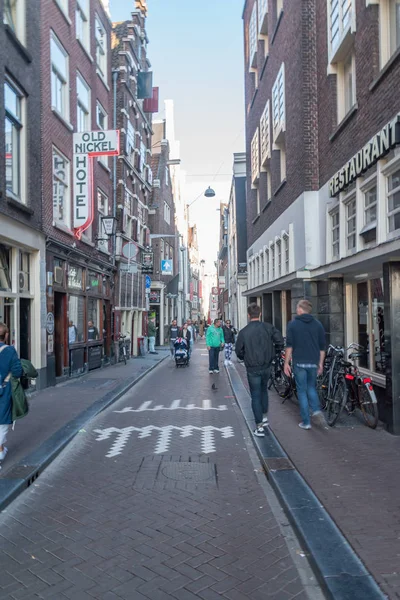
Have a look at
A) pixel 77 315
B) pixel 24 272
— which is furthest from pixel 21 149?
pixel 77 315

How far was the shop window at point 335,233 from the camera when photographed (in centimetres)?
1056

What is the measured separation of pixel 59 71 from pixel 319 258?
9.27 meters

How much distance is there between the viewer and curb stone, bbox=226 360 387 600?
3170 mm

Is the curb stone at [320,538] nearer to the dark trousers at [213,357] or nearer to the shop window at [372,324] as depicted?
the shop window at [372,324]

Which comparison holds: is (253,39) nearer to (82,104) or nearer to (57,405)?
(82,104)

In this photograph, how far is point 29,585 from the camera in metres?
3.35

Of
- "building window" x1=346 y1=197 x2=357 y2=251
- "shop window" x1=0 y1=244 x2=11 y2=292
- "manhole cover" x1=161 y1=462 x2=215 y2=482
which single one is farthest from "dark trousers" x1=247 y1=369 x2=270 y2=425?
"shop window" x1=0 y1=244 x2=11 y2=292

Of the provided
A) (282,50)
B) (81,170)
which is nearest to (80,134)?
(81,170)

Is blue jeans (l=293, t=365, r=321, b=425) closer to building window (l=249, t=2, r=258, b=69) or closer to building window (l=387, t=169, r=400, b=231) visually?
building window (l=387, t=169, r=400, b=231)

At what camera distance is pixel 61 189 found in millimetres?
15195

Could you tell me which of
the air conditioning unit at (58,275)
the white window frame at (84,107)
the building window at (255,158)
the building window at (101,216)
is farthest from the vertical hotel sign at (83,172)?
the building window at (255,158)

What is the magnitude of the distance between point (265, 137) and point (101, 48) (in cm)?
769

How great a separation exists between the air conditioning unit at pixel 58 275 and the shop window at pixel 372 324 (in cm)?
821

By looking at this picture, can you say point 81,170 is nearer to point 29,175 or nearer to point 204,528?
point 29,175
